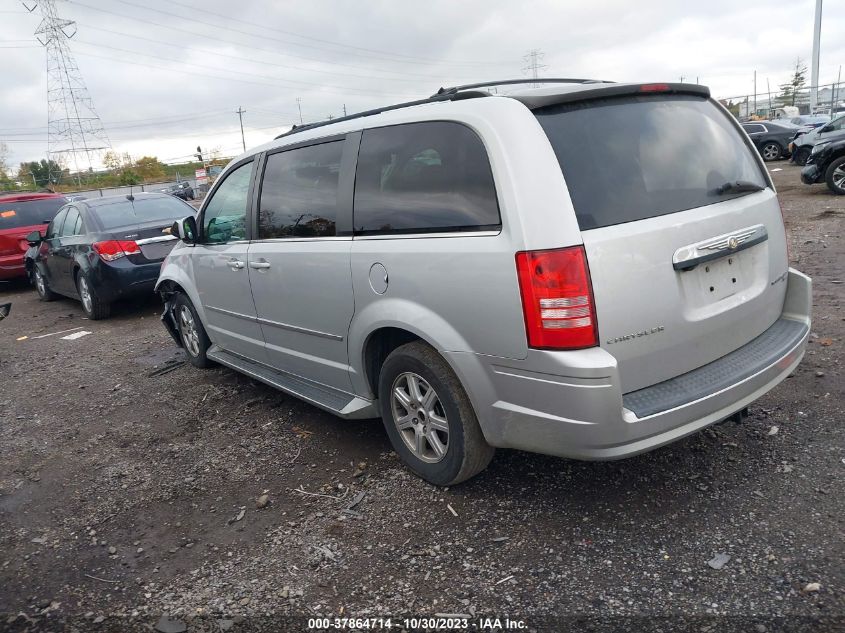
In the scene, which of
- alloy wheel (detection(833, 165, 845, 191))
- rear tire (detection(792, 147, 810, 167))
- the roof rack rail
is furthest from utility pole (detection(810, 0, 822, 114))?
the roof rack rail

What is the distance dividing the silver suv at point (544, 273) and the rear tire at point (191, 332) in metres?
2.10

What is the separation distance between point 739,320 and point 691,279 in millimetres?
432

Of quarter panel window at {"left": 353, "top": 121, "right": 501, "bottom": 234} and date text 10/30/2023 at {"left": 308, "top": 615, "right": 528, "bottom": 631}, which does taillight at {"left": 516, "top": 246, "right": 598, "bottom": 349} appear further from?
date text 10/30/2023 at {"left": 308, "top": 615, "right": 528, "bottom": 631}

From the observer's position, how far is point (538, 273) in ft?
8.34

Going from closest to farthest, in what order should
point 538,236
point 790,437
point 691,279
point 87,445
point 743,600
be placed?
1. point 743,600
2. point 538,236
3. point 691,279
4. point 790,437
5. point 87,445

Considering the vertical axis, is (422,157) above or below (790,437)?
above

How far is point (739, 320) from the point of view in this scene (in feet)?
9.82

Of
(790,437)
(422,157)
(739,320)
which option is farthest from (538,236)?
(790,437)

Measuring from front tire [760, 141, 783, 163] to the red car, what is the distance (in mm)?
23243

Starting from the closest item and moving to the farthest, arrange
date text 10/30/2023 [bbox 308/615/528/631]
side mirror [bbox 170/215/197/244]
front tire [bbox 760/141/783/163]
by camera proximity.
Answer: date text 10/30/2023 [bbox 308/615/528/631] → side mirror [bbox 170/215/197/244] → front tire [bbox 760/141/783/163]

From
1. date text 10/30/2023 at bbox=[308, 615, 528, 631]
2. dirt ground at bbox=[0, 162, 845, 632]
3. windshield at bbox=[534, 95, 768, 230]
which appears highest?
windshield at bbox=[534, 95, 768, 230]

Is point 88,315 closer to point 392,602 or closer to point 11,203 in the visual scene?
point 11,203

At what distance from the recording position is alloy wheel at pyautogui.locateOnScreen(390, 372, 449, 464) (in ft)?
10.5

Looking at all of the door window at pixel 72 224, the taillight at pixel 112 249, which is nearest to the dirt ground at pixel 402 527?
the taillight at pixel 112 249
